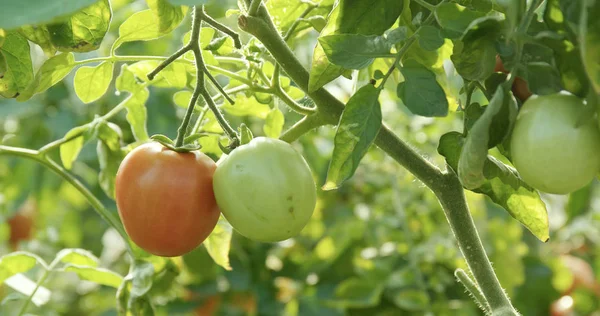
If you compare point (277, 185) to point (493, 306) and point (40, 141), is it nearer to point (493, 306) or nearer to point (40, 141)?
point (493, 306)

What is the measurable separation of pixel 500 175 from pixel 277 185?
0.19 metres

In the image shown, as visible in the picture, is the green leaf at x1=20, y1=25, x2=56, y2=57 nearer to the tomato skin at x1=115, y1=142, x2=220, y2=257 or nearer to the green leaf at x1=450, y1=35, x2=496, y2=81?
the tomato skin at x1=115, y1=142, x2=220, y2=257

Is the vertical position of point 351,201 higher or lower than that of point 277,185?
lower

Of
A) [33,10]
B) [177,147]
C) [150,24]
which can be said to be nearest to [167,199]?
[177,147]

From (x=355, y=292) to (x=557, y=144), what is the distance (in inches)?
45.3

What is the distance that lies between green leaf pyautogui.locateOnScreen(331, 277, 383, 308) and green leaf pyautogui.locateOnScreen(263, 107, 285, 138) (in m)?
0.79

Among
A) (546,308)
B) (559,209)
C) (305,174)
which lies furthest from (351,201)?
(305,174)

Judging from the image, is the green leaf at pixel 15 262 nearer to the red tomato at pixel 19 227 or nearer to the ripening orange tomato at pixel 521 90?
the ripening orange tomato at pixel 521 90

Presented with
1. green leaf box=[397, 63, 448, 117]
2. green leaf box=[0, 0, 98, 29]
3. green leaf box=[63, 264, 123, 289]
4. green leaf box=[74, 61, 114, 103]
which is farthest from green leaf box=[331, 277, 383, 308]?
green leaf box=[0, 0, 98, 29]

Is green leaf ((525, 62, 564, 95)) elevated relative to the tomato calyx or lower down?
elevated

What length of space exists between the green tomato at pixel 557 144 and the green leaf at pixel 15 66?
0.45 metres

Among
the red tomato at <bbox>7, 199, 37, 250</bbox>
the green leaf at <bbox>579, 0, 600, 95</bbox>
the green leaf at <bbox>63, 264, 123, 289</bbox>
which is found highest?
the green leaf at <bbox>579, 0, 600, 95</bbox>

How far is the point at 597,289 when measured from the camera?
2186 mm

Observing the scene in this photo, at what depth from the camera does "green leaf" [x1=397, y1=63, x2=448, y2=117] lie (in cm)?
66
